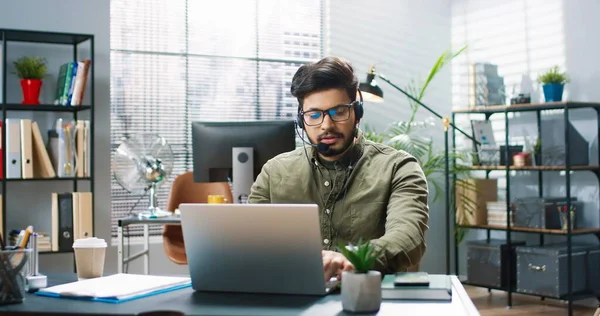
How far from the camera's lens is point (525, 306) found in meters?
5.10

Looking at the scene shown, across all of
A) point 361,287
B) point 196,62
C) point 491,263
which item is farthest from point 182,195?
point 361,287

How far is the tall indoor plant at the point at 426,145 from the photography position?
5.43 m

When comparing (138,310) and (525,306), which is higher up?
(138,310)

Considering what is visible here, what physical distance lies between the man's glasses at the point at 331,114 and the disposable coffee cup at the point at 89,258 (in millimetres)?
709

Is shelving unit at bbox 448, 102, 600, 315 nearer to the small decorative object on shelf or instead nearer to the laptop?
the small decorative object on shelf

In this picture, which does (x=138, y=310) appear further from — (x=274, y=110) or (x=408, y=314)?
(x=274, y=110)

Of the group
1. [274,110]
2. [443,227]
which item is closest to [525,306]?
[443,227]

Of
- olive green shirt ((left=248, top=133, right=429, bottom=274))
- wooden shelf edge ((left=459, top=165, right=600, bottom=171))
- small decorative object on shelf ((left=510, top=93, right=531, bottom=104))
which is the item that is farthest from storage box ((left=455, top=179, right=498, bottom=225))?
olive green shirt ((left=248, top=133, right=429, bottom=274))

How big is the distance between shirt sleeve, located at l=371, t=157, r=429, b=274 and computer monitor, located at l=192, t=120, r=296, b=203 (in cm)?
100

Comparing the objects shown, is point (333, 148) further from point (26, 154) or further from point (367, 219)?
point (26, 154)

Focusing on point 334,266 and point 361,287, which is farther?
point 334,266

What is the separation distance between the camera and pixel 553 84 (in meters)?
5.13

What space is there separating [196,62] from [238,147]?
2.44m

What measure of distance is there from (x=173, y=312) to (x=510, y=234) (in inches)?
172
